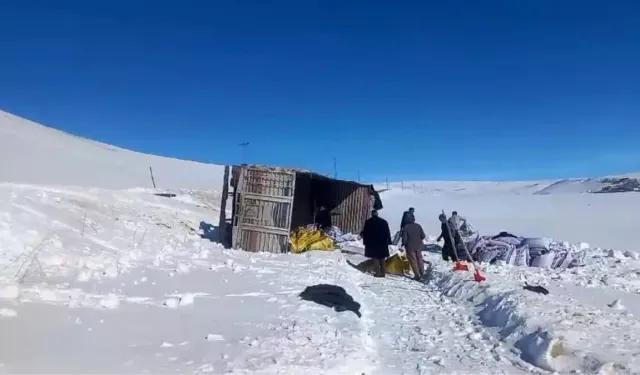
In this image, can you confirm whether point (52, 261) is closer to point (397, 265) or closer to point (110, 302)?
point (110, 302)

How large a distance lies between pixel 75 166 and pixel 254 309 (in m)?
35.9

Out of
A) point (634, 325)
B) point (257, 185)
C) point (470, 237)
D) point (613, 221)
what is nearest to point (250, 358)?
point (634, 325)

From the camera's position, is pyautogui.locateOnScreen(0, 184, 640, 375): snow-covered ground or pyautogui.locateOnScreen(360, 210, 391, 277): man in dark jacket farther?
pyautogui.locateOnScreen(360, 210, 391, 277): man in dark jacket

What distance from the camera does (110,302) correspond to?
7.69 meters

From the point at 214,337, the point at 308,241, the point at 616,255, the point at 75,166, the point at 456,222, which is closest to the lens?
the point at 214,337

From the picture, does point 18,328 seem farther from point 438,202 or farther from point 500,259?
point 438,202

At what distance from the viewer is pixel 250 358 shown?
592 centimetres

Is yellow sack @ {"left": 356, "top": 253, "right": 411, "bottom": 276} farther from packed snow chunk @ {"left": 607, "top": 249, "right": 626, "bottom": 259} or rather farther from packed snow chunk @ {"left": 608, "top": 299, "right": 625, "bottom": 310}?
packed snow chunk @ {"left": 607, "top": 249, "right": 626, "bottom": 259}

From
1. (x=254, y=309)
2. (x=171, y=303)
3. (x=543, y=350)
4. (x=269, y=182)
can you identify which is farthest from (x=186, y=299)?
(x=269, y=182)

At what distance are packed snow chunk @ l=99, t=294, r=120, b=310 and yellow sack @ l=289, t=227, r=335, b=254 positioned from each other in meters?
8.59

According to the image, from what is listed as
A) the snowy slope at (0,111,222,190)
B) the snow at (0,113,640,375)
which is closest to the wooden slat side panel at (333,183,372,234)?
the snow at (0,113,640,375)

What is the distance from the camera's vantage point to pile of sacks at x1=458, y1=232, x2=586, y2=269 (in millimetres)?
15070

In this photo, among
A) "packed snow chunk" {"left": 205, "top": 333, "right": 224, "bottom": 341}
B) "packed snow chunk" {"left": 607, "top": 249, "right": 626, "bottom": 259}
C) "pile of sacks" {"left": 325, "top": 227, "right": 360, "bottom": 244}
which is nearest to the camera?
"packed snow chunk" {"left": 205, "top": 333, "right": 224, "bottom": 341}

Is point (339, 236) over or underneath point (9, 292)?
over
